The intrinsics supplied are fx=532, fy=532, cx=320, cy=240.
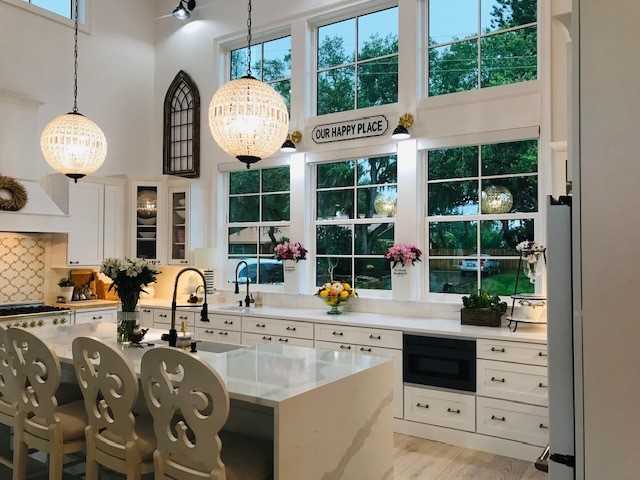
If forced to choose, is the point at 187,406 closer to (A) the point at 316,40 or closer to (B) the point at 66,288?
(B) the point at 66,288

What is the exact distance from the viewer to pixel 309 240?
5.86m

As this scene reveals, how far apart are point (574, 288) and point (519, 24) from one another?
13.4 ft

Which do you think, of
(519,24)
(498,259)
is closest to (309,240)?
(498,259)

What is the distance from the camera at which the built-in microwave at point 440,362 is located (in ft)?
13.1

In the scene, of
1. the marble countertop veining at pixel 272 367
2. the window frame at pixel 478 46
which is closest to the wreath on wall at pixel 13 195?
the marble countertop veining at pixel 272 367

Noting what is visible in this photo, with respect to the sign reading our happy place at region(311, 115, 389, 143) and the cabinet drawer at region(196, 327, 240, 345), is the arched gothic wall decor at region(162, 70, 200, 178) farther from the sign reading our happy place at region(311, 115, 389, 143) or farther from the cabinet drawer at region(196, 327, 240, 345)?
the cabinet drawer at region(196, 327, 240, 345)

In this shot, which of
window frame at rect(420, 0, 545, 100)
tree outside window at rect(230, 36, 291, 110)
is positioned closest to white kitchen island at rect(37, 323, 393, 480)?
window frame at rect(420, 0, 545, 100)

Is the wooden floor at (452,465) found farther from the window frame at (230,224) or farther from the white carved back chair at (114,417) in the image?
the window frame at (230,224)

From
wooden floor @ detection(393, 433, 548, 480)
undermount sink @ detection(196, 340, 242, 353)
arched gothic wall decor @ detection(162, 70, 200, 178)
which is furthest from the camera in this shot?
arched gothic wall decor @ detection(162, 70, 200, 178)

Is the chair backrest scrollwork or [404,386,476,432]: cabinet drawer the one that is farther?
[404,386,476,432]: cabinet drawer

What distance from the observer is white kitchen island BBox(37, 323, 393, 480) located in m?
2.13

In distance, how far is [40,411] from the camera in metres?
2.78

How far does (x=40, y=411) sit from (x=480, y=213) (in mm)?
3754

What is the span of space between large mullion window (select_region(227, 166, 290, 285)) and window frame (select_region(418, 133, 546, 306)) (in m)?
1.68
